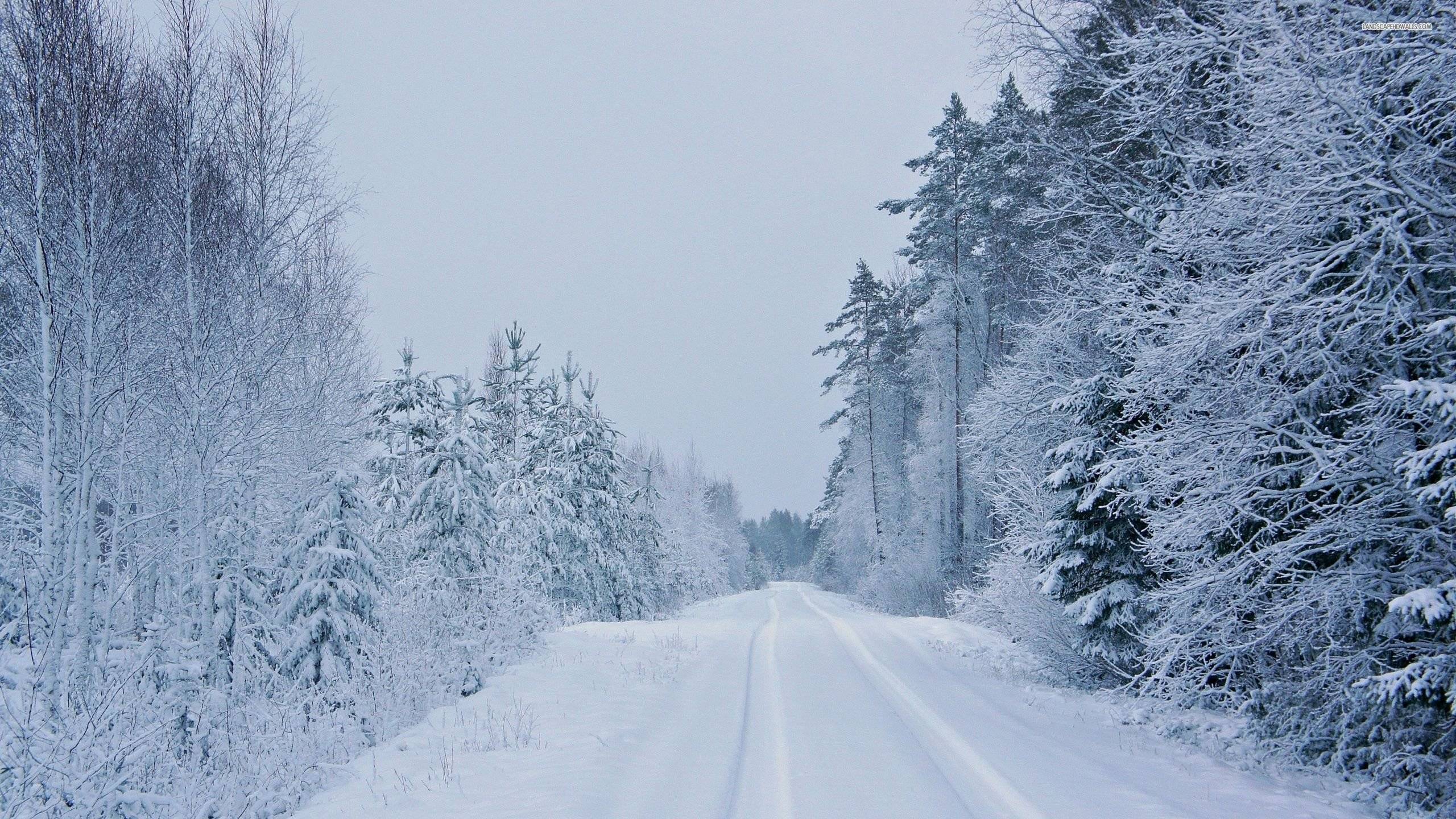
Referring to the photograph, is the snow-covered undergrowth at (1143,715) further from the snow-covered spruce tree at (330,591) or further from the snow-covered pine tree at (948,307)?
the snow-covered pine tree at (948,307)

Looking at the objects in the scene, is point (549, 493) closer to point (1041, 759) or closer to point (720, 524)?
point (1041, 759)

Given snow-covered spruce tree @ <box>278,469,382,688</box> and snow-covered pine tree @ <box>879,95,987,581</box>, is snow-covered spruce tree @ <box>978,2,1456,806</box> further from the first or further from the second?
snow-covered pine tree @ <box>879,95,987,581</box>

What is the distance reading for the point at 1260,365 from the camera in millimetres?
5848

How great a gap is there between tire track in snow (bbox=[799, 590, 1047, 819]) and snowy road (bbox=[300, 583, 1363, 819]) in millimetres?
26

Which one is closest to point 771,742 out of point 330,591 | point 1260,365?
point 1260,365

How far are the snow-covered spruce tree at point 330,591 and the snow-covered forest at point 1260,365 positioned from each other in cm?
1044

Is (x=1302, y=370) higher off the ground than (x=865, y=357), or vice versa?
(x=865, y=357)

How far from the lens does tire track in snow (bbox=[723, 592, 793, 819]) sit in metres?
5.18

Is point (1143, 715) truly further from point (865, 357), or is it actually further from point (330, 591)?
point (865, 357)

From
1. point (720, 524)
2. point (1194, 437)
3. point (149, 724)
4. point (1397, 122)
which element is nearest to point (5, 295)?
point (149, 724)

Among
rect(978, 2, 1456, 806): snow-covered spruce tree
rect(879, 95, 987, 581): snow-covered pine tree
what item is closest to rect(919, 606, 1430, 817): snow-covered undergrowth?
rect(978, 2, 1456, 806): snow-covered spruce tree

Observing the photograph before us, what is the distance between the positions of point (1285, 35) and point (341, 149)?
13.6 meters

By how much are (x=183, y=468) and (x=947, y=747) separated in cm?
1230

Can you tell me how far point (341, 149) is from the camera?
1235 cm
